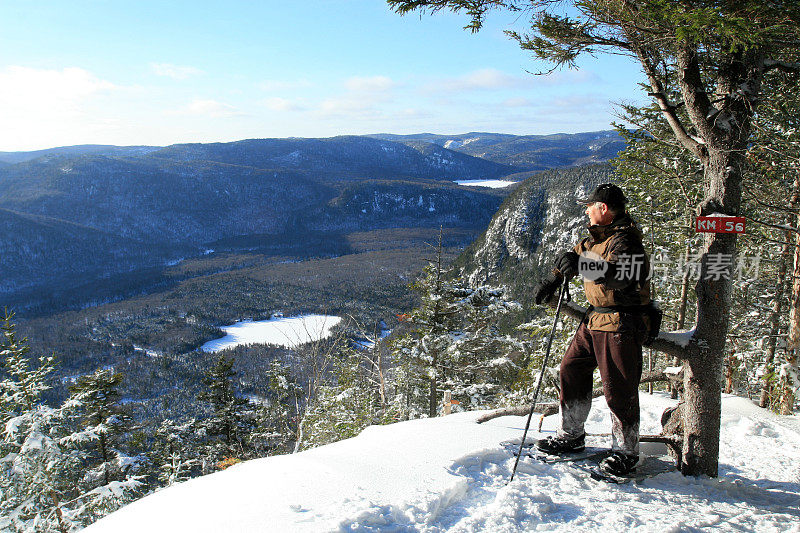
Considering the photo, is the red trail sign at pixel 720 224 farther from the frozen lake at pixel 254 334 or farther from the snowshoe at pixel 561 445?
the frozen lake at pixel 254 334

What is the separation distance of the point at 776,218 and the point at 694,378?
22.7ft

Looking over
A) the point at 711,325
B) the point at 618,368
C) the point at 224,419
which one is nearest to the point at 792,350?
the point at 711,325

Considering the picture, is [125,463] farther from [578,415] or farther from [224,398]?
[578,415]

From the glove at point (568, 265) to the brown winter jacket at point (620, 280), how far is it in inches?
3.9

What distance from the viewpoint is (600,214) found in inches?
145

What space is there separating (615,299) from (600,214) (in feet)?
2.37

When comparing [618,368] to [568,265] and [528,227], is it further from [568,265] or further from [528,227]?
→ [528,227]

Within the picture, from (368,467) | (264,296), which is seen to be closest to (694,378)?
(368,467)

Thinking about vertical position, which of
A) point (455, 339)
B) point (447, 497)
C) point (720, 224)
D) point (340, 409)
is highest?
point (720, 224)

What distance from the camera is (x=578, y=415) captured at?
406 cm

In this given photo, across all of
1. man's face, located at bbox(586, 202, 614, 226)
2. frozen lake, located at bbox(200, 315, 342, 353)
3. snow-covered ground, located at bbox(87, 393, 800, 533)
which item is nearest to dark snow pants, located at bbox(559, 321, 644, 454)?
snow-covered ground, located at bbox(87, 393, 800, 533)

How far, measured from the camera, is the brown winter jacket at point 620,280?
3438mm

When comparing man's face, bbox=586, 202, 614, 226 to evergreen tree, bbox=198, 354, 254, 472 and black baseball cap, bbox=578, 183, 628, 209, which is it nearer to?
black baseball cap, bbox=578, 183, 628, 209

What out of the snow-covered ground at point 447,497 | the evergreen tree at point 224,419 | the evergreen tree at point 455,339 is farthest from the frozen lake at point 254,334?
the snow-covered ground at point 447,497
